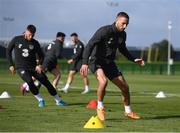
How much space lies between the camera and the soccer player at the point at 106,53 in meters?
12.3

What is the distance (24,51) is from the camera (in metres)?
15.8

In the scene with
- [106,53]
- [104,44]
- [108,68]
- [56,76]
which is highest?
[104,44]

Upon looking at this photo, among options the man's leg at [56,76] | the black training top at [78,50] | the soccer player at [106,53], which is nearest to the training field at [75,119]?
the soccer player at [106,53]

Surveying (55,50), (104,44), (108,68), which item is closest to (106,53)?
(104,44)

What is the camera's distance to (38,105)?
16.1 metres

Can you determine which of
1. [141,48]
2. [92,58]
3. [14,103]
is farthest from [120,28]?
[141,48]

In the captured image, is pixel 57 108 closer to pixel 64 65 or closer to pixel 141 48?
pixel 64 65

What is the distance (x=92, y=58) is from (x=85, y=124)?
5.89 feet

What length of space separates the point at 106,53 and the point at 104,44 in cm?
21

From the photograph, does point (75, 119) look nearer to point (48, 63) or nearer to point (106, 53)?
point (106, 53)

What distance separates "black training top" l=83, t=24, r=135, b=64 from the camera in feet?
40.2

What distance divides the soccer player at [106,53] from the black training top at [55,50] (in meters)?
8.98

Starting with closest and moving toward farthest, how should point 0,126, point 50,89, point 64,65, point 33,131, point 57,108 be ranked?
1. point 33,131
2. point 0,126
3. point 57,108
4. point 50,89
5. point 64,65

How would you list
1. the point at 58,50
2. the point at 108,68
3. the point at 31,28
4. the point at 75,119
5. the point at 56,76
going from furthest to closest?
the point at 56,76 → the point at 58,50 → the point at 31,28 → the point at 108,68 → the point at 75,119
